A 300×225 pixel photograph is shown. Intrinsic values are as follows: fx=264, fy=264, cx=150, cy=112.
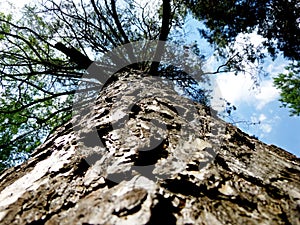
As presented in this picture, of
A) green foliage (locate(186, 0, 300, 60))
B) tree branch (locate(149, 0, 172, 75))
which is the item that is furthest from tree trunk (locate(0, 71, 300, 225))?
green foliage (locate(186, 0, 300, 60))

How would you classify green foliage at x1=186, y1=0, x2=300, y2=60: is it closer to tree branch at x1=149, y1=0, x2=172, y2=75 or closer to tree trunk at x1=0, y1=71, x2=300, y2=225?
tree branch at x1=149, y1=0, x2=172, y2=75

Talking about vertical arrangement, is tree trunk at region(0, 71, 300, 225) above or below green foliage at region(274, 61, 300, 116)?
below

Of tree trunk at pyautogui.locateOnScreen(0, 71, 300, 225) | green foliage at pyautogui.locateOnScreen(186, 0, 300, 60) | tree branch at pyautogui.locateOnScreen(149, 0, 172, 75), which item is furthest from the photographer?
green foliage at pyautogui.locateOnScreen(186, 0, 300, 60)

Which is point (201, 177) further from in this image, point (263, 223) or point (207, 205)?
point (263, 223)

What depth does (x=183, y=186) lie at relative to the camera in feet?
3.08

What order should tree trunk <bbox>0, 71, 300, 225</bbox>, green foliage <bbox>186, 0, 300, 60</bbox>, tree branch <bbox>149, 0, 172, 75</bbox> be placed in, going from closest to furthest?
tree trunk <bbox>0, 71, 300, 225</bbox> < tree branch <bbox>149, 0, 172, 75</bbox> < green foliage <bbox>186, 0, 300, 60</bbox>

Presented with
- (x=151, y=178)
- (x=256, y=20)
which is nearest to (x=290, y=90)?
(x=256, y=20)

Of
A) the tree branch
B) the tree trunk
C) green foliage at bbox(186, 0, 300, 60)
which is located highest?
green foliage at bbox(186, 0, 300, 60)

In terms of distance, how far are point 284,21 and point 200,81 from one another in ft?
7.79

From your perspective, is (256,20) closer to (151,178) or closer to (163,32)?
(163,32)

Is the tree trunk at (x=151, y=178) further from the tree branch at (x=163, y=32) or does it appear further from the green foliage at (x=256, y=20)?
the green foliage at (x=256, y=20)

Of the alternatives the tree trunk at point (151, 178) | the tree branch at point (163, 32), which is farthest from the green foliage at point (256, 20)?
the tree trunk at point (151, 178)

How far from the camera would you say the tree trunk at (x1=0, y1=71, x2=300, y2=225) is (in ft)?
2.61

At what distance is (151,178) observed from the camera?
942 mm
